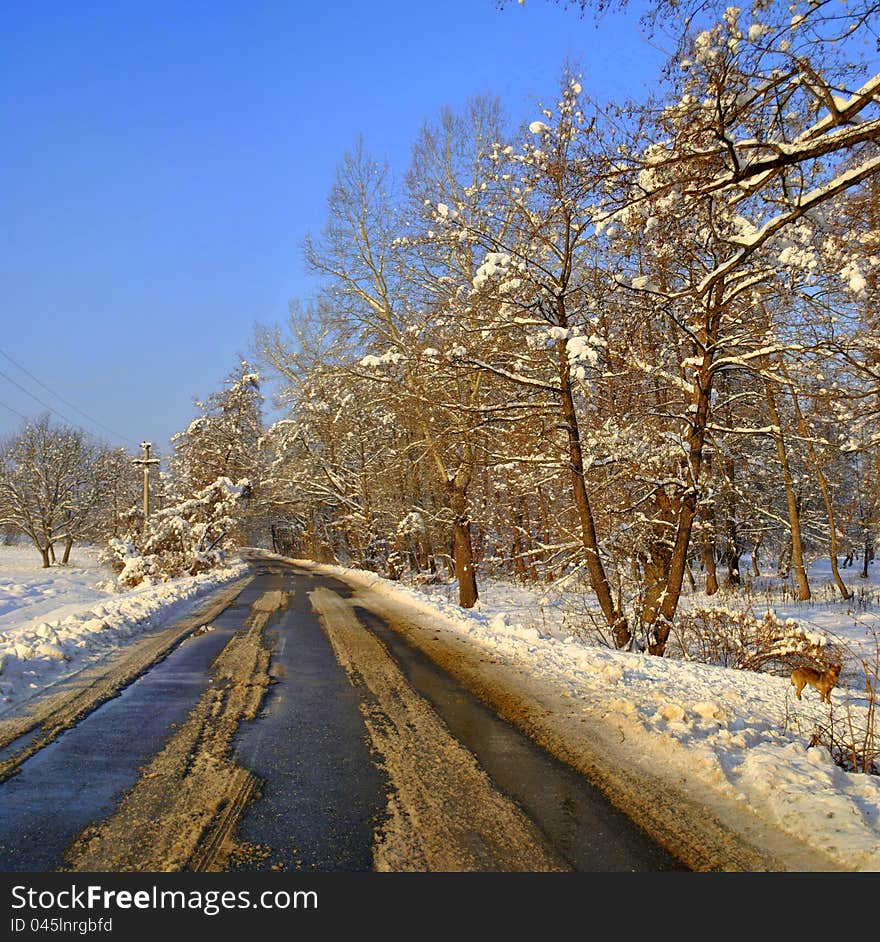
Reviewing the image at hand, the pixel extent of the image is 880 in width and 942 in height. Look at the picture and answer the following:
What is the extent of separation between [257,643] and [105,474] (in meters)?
54.9

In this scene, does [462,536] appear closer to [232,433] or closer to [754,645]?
[754,645]

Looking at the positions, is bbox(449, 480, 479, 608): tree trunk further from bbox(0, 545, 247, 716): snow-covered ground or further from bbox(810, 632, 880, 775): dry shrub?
bbox(810, 632, 880, 775): dry shrub

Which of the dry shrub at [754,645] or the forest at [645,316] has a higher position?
the forest at [645,316]

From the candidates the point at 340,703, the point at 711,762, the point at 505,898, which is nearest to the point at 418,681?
the point at 340,703

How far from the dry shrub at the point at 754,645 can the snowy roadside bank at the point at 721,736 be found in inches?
41.6

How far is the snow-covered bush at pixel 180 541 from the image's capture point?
2528 cm

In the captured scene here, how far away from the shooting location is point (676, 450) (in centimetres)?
1045

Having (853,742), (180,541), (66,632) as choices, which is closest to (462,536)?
(66,632)

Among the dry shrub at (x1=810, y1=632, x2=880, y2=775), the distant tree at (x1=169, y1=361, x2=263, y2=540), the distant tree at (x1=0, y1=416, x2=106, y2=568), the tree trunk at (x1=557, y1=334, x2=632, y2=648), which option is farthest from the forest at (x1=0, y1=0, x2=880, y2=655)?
the distant tree at (x1=0, y1=416, x2=106, y2=568)

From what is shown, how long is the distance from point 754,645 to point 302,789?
317 inches

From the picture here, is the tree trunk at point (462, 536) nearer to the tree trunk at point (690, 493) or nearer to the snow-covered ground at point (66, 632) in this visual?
the tree trunk at point (690, 493)

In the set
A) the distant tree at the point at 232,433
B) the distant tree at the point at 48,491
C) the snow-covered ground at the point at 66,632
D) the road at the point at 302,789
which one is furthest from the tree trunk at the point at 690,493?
the distant tree at the point at 48,491

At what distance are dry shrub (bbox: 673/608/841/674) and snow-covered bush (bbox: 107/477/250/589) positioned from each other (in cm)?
2089

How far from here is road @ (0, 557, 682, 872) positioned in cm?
298
